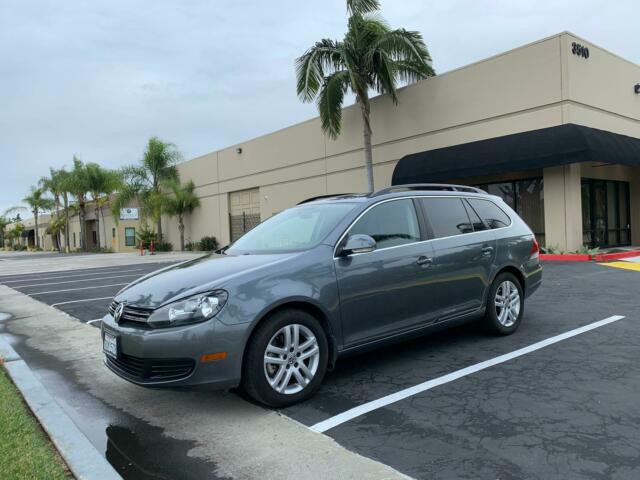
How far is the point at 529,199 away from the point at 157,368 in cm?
1551

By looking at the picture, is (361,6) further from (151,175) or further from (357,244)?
(151,175)

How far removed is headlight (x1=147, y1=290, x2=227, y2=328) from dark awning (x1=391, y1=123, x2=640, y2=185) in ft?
41.3

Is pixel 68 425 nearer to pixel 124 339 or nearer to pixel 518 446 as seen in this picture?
pixel 124 339

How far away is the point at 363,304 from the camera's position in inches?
172

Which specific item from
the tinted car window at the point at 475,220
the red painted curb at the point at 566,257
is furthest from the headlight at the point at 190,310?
the red painted curb at the point at 566,257

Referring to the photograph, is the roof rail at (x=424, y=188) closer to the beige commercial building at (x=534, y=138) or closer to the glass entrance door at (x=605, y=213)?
the beige commercial building at (x=534, y=138)

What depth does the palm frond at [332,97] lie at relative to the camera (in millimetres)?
18359

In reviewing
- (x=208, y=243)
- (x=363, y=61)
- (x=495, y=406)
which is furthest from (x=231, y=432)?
(x=208, y=243)

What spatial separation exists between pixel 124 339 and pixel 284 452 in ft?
4.97

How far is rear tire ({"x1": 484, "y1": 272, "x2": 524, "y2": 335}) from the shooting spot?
18.5 ft

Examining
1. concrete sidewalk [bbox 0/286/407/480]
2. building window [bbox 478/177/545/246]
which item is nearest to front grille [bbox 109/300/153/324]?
concrete sidewalk [bbox 0/286/407/480]

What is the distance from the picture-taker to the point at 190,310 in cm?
368

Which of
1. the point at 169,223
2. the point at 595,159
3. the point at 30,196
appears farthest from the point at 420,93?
the point at 30,196

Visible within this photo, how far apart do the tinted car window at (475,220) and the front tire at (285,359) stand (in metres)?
2.42
